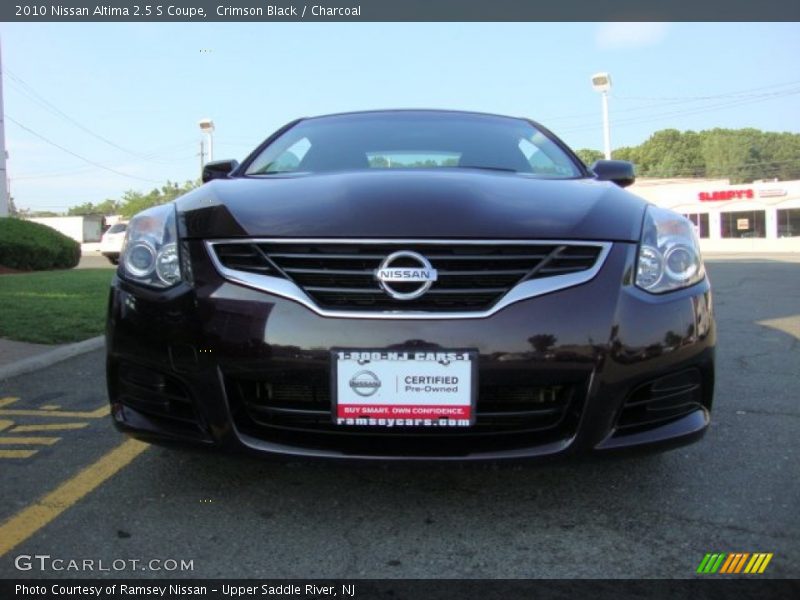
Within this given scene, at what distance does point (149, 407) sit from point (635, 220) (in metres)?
1.59

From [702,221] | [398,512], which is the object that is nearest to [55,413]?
[398,512]

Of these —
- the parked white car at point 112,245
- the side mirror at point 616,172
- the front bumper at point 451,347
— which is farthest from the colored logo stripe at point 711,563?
the parked white car at point 112,245

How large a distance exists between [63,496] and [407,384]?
1.33 m

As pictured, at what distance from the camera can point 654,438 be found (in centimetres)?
195

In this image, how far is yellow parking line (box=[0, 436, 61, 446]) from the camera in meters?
2.85

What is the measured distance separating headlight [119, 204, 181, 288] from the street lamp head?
21.1 metres

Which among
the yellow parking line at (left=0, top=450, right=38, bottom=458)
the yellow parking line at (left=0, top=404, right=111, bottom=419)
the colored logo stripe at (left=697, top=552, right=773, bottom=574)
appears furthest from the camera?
the yellow parking line at (left=0, top=404, right=111, bottom=419)

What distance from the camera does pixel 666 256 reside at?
206 centimetres

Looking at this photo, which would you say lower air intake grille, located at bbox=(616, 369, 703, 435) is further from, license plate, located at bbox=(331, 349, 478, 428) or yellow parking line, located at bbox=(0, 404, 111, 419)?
yellow parking line, located at bbox=(0, 404, 111, 419)

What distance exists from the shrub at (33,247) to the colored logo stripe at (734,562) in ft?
45.4

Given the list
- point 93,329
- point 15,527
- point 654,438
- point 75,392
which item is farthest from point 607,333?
point 93,329

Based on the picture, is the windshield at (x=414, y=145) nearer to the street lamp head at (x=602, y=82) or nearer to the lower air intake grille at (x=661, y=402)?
the lower air intake grille at (x=661, y=402)

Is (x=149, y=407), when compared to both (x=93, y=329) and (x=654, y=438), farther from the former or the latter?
(x=93, y=329)
